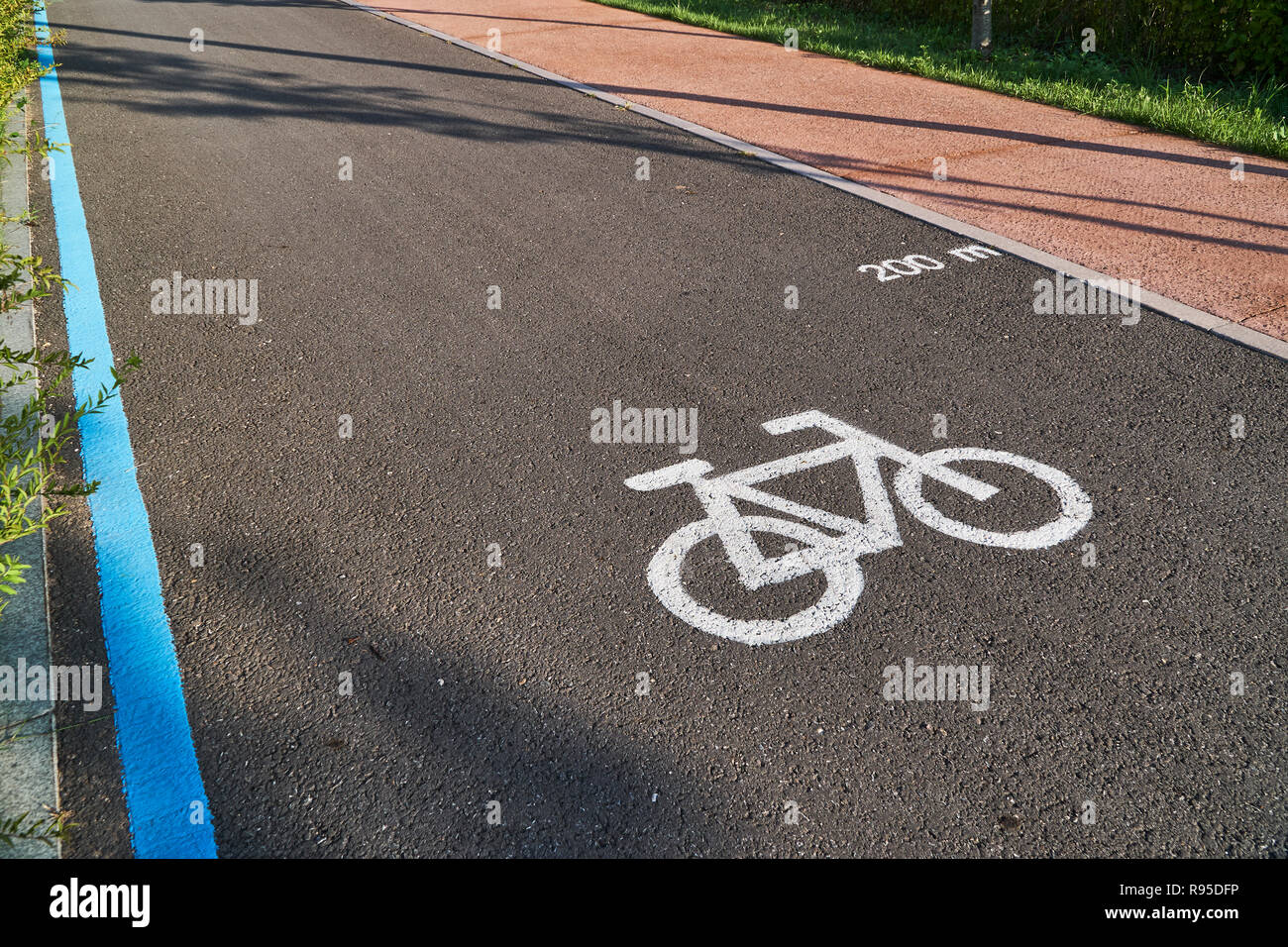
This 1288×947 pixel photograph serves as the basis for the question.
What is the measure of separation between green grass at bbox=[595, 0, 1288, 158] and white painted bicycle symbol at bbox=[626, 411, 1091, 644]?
238 inches

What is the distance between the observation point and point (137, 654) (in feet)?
11.2

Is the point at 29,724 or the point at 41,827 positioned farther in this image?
the point at 29,724

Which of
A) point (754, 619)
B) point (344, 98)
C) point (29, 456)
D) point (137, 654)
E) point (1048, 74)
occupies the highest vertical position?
point (1048, 74)

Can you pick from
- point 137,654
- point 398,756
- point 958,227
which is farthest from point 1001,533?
point 958,227

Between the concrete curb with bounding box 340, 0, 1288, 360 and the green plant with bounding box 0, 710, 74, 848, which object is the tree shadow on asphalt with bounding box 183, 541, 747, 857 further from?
the concrete curb with bounding box 340, 0, 1288, 360

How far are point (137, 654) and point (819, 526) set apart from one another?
8.19 ft

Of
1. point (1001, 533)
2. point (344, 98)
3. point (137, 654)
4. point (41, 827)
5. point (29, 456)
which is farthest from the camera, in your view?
point (344, 98)

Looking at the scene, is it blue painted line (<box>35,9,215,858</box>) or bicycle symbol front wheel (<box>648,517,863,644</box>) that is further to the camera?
bicycle symbol front wheel (<box>648,517,863,644</box>)

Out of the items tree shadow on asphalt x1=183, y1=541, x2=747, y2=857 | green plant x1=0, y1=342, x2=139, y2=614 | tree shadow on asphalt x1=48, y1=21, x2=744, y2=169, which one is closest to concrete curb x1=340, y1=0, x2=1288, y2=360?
tree shadow on asphalt x1=48, y1=21, x2=744, y2=169

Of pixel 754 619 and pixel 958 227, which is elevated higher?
pixel 958 227

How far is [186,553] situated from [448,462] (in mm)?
1125

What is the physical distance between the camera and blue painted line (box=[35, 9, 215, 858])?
110 inches

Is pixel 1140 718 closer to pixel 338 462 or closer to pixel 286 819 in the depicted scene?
pixel 286 819

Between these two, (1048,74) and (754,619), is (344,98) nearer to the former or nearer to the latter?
(1048,74)
